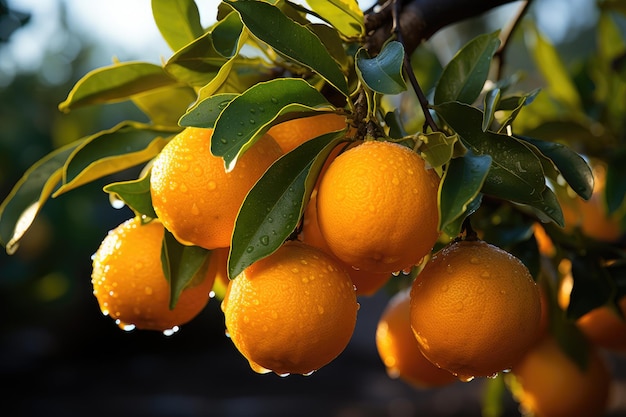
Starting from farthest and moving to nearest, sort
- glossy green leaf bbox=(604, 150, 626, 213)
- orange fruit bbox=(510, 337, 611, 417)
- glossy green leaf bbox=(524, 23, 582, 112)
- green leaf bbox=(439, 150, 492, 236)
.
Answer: glossy green leaf bbox=(524, 23, 582, 112) → glossy green leaf bbox=(604, 150, 626, 213) → orange fruit bbox=(510, 337, 611, 417) → green leaf bbox=(439, 150, 492, 236)

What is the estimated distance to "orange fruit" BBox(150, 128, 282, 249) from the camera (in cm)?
61

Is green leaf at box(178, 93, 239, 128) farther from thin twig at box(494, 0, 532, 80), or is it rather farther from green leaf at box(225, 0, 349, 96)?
thin twig at box(494, 0, 532, 80)

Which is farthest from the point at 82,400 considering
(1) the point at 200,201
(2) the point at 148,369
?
(1) the point at 200,201

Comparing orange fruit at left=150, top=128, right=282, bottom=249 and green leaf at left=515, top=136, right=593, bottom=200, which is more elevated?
orange fruit at left=150, top=128, right=282, bottom=249

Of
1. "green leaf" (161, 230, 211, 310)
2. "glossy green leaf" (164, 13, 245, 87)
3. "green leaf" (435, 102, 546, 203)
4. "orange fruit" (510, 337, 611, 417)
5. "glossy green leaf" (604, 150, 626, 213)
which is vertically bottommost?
"orange fruit" (510, 337, 611, 417)

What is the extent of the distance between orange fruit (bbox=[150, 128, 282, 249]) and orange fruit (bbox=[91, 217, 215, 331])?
93mm

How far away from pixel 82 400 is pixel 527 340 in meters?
3.78

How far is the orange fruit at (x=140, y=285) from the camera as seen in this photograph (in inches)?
27.8

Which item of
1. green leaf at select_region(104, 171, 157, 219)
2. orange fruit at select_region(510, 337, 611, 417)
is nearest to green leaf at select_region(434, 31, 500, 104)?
green leaf at select_region(104, 171, 157, 219)

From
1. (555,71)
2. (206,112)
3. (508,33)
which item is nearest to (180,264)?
(206,112)

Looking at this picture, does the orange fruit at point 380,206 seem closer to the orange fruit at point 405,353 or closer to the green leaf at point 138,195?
the green leaf at point 138,195

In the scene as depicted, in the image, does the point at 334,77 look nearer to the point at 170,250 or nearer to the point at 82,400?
the point at 170,250

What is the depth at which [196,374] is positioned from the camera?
179 inches

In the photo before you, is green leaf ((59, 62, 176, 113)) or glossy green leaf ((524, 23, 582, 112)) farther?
glossy green leaf ((524, 23, 582, 112))
